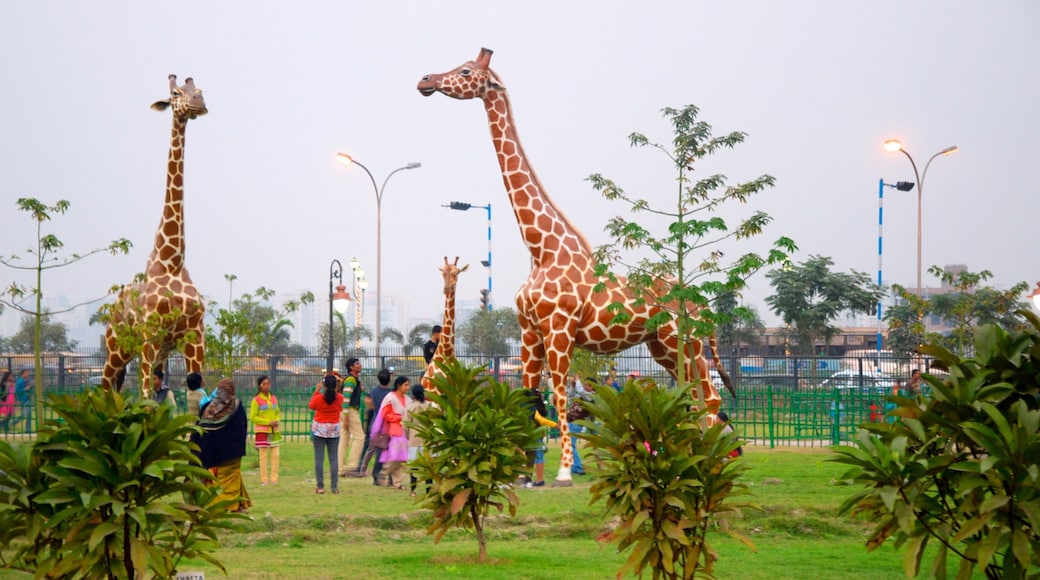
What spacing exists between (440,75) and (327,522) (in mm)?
7223

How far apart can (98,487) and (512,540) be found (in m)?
6.21

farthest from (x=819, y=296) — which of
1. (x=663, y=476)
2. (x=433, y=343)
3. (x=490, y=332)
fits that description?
(x=663, y=476)

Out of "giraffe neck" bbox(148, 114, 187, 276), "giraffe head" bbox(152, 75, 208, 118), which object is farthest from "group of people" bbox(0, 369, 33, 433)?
"giraffe head" bbox(152, 75, 208, 118)

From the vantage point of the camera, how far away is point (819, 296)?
50062 millimetres

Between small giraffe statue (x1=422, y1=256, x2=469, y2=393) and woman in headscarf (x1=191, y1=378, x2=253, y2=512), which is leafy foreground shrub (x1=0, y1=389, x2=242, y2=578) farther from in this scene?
small giraffe statue (x1=422, y1=256, x2=469, y2=393)

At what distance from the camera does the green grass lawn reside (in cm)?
965

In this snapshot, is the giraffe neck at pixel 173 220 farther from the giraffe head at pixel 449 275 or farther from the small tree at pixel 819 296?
the small tree at pixel 819 296

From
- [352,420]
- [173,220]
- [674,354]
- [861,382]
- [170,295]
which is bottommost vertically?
[352,420]

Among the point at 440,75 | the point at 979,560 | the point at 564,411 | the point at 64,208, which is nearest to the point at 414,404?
the point at 564,411

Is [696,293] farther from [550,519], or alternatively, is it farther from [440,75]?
[440,75]

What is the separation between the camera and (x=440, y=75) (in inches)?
661

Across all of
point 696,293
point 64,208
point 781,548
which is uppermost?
point 64,208

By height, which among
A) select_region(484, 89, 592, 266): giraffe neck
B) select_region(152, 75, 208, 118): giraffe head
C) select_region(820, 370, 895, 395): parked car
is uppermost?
select_region(152, 75, 208, 118): giraffe head

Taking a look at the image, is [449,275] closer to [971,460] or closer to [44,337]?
[971,460]
